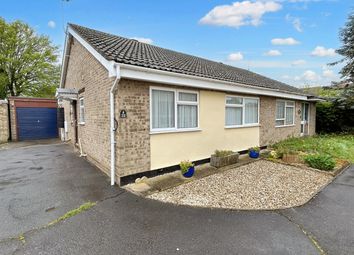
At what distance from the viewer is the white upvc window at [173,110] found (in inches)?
243

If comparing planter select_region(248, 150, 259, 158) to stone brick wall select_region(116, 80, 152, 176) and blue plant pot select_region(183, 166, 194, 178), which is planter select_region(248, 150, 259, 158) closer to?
blue plant pot select_region(183, 166, 194, 178)

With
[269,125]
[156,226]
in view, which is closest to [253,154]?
[269,125]

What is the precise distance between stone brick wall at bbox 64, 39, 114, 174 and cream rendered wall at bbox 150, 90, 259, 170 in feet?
5.17

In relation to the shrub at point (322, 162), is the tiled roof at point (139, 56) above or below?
above

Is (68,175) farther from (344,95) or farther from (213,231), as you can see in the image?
(344,95)

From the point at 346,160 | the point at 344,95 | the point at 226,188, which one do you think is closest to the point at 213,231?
the point at 226,188

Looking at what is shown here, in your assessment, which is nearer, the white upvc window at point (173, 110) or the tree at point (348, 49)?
the white upvc window at point (173, 110)

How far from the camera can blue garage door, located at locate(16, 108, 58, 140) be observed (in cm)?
1534

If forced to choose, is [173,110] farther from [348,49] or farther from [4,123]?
[348,49]

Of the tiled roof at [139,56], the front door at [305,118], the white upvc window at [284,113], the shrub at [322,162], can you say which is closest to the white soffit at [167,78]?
the tiled roof at [139,56]

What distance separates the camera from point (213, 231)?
11.3 feet

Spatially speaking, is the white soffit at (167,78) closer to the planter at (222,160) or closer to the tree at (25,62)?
the planter at (222,160)

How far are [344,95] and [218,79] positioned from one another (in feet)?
42.5

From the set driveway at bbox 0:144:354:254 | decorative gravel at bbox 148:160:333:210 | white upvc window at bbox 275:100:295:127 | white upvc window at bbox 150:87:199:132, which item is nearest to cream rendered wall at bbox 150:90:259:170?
white upvc window at bbox 150:87:199:132
